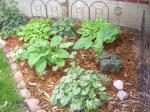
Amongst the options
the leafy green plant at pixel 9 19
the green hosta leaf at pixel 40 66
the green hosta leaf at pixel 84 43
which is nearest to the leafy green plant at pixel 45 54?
the green hosta leaf at pixel 40 66

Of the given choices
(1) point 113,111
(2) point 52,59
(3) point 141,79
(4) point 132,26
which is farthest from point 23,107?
(4) point 132,26

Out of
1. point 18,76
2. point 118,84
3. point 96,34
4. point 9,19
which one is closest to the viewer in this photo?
point 118,84

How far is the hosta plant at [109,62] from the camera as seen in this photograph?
14.9ft

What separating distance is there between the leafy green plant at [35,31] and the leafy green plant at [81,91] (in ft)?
3.73

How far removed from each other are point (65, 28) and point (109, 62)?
1017mm

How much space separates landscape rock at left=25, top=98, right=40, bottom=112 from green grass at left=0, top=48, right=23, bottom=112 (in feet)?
0.35

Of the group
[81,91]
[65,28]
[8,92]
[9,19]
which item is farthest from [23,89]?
[9,19]

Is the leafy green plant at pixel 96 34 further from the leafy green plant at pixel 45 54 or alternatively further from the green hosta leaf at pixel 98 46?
the leafy green plant at pixel 45 54

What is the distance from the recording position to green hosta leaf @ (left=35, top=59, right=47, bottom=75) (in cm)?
461

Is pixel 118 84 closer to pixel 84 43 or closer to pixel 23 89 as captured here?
pixel 84 43

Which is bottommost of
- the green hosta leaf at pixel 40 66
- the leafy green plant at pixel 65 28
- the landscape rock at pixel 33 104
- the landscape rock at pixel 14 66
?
the landscape rock at pixel 33 104

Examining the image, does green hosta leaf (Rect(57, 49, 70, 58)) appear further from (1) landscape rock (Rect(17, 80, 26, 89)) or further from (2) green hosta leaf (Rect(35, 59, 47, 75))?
(1) landscape rock (Rect(17, 80, 26, 89))

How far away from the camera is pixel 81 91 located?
13.3 ft

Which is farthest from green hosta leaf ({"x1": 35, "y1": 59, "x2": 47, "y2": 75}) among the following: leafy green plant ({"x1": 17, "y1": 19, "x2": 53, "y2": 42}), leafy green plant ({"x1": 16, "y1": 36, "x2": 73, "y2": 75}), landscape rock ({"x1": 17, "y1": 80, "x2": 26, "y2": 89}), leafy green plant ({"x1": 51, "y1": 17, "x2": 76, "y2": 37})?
leafy green plant ({"x1": 51, "y1": 17, "x2": 76, "y2": 37})
